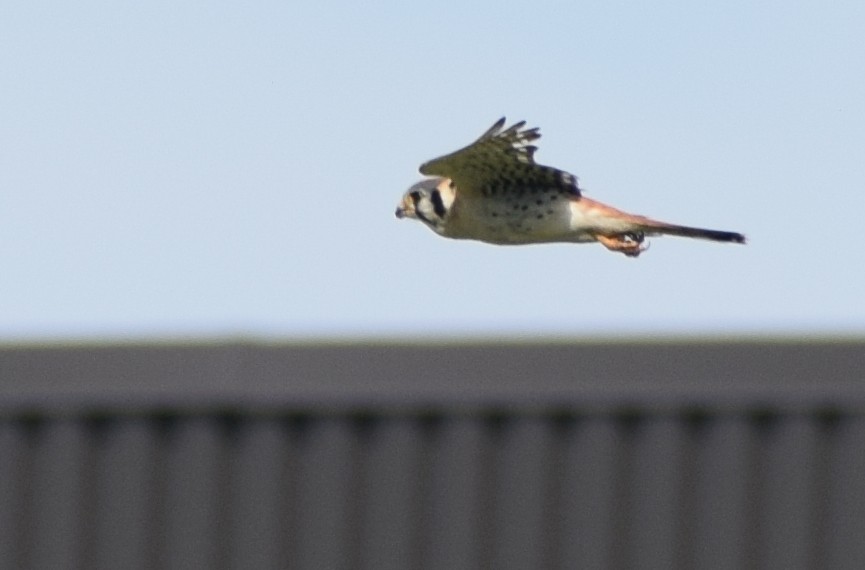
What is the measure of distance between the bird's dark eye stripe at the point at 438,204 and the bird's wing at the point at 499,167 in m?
0.37

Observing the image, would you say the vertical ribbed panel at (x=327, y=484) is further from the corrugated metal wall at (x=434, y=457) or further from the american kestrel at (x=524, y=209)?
the american kestrel at (x=524, y=209)

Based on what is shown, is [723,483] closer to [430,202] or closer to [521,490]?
Answer: [521,490]

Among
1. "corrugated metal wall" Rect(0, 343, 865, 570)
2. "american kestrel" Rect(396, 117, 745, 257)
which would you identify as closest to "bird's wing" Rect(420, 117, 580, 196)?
"american kestrel" Rect(396, 117, 745, 257)

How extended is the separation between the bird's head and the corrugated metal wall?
3628 mm

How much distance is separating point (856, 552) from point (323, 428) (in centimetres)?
189

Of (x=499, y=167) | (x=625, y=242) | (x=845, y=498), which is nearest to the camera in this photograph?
(x=845, y=498)

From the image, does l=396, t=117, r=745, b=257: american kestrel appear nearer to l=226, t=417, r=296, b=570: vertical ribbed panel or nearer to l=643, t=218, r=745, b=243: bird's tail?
l=643, t=218, r=745, b=243: bird's tail

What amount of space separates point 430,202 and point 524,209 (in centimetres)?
75

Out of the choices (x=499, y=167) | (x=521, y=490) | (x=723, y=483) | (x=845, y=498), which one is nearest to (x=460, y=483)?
(x=521, y=490)

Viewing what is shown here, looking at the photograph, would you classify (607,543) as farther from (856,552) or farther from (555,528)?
(856,552)

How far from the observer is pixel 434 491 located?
6.25 metres

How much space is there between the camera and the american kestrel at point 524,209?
9180mm

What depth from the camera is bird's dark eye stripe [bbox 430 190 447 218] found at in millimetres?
9953

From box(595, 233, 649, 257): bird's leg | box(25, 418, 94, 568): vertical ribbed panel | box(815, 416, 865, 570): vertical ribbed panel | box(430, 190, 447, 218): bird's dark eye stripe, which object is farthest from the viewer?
box(430, 190, 447, 218): bird's dark eye stripe
